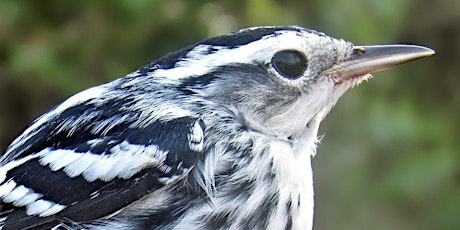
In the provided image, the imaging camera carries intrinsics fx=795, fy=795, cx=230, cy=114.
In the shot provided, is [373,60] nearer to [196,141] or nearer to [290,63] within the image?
[290,63]

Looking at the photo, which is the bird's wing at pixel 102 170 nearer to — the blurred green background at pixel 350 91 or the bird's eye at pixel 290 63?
the bird's eye at pixel 290 63

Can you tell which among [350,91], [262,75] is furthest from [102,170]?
[350,91]

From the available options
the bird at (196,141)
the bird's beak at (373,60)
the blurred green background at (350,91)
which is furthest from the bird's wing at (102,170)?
the blurred green background at (350,91)

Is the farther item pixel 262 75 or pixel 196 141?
pixel 262 75

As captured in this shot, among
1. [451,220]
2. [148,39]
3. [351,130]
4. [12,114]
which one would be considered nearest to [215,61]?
[148,39]

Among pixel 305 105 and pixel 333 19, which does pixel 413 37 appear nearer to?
pixel 333 19

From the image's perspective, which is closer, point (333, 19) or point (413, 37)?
point (333, 19)

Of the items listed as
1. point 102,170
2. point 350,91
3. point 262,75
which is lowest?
point 102,170
